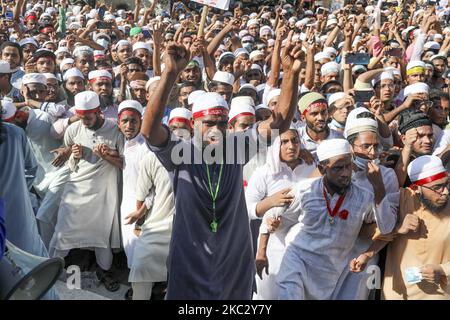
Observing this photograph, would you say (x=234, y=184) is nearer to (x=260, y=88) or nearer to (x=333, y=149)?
(x=333, y=149)

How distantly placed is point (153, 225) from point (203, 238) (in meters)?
1.16

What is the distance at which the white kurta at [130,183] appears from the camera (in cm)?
439

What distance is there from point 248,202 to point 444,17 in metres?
13.3

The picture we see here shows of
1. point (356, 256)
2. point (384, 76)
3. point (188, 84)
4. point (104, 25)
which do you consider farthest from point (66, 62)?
point (356, 256)

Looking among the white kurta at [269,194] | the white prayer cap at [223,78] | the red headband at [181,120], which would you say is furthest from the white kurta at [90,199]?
the white prayer cap at [223,78]

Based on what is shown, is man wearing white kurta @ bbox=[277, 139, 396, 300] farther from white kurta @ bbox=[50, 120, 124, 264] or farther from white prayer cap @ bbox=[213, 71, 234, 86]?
white prayer cap @ bbox=[213, 71, 234, 86]

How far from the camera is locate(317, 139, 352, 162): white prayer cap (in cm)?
332

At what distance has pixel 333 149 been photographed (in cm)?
333

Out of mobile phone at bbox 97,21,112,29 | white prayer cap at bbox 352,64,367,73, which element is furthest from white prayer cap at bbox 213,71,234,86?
mobile phone at bbox 97,21,112,29

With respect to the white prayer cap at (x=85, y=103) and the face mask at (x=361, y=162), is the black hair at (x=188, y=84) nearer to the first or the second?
the white prayer cap at (x=85, y=103)

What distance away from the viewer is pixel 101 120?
4.69 metres

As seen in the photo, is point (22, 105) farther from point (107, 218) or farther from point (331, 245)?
point (331, 245)

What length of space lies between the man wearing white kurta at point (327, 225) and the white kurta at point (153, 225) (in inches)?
41.2

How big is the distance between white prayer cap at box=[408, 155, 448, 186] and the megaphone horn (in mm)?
2342
